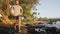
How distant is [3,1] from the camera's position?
50.3 feet

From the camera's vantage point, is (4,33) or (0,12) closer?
(4,33)

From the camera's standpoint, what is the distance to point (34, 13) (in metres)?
19.2

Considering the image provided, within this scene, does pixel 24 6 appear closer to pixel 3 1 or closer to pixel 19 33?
pixel 3 1

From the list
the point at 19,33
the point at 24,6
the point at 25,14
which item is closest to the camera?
the point at 19,33

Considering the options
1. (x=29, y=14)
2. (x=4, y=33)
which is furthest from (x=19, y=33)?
(x=29, y=14)

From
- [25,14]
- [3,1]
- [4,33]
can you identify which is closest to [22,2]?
[25,14]

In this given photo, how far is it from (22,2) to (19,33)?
11626mm

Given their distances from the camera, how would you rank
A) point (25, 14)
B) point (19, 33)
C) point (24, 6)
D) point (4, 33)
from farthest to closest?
point (25, 14)
point (24, 6)
point (4, 33)
point (19, 33)

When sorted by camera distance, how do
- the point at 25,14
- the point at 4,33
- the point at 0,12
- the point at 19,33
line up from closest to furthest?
the point at 19,33
the point at 4,33
the point at 0,12
the point at 25,14

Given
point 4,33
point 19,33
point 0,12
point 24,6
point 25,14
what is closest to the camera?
point 19,33

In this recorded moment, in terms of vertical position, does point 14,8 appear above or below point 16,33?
above

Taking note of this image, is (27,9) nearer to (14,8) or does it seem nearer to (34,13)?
(34,13)

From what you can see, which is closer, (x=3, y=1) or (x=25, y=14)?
(x=3, y=1)

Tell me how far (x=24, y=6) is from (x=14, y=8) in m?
11.2
